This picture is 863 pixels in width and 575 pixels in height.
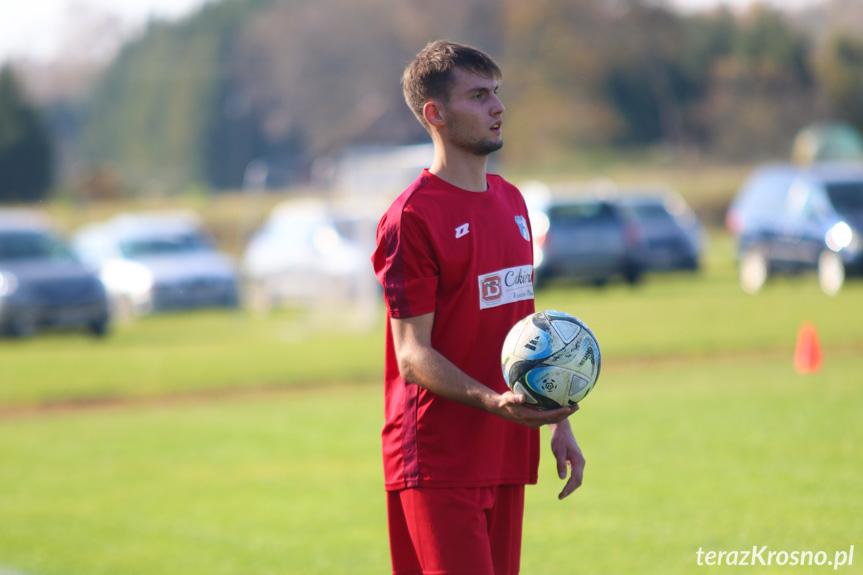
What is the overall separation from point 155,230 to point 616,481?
20.2 meters

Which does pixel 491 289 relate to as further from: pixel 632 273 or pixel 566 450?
pixel 632 273

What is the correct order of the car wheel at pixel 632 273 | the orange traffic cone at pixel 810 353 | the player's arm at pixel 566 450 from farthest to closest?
the car wheel at pixel 632 273 < the orange traffic cone at pixel 810 353 < the player's arm at pixel 566 450

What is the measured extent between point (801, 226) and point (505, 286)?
20.0 meters

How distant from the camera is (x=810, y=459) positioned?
8.44m

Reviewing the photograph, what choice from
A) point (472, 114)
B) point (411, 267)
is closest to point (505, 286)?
point (411, 267)

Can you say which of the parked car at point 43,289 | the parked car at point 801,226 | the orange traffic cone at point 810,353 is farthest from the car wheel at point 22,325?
the parked car at point 801,226

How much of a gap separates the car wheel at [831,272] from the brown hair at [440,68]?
18.6 m

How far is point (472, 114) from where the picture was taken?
368cm

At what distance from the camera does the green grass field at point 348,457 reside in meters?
6.80

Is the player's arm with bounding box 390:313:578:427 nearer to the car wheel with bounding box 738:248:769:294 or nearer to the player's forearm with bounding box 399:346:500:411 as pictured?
the player's forearm with bounding box 399:346:500:411

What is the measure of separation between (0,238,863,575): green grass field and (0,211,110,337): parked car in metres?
1.25

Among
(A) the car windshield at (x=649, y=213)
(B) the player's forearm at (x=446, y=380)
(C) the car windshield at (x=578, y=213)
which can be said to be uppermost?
(A) the car windshield at (x=649, y=213)

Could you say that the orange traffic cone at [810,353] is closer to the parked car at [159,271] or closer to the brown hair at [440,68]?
the brown hair at [440,68]

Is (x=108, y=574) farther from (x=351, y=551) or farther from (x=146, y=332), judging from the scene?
(x=146, y=332)
